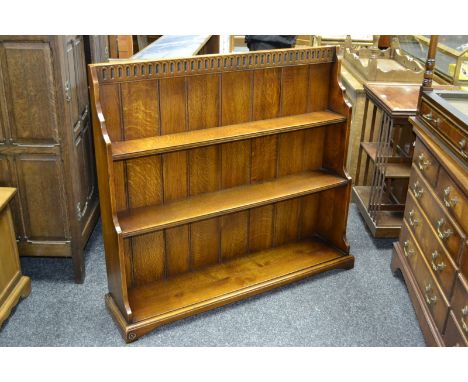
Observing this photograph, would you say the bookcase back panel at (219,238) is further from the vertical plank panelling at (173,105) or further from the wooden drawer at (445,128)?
the wooden drawer at (445,128)

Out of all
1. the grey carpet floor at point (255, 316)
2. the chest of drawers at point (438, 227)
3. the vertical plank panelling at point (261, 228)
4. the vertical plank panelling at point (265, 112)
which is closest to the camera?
the chest of drawers at point (438, 227)

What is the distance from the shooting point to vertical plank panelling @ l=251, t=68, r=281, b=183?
2.80 metres

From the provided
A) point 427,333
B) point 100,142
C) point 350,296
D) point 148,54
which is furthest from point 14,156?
point 427,333

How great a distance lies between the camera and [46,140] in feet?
8.97

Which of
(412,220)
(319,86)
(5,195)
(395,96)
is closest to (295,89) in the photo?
(319,86)

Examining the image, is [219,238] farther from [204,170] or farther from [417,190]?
[417,190]

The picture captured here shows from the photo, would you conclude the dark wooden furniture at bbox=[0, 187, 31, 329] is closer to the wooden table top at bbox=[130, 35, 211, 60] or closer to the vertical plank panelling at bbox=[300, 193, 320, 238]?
the wooden table top at bbox=[130, 35, 211, 60]

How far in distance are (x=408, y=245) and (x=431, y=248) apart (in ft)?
1.21

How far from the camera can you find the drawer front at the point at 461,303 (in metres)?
2.08

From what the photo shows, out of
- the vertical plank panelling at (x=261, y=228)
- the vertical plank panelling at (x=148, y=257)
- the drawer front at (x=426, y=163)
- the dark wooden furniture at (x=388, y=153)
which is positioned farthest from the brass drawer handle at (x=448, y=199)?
the vertical plank panelling at (x=148, y=257)

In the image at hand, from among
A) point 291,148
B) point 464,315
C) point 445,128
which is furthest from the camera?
point 291,148

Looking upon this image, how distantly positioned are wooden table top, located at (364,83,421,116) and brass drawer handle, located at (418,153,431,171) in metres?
0.49

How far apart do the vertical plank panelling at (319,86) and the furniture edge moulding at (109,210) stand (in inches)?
50.1

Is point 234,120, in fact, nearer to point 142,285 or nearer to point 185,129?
point 185,129
